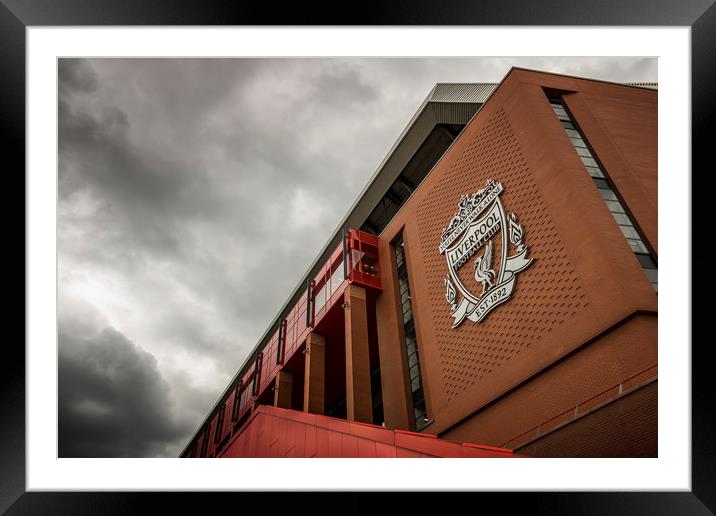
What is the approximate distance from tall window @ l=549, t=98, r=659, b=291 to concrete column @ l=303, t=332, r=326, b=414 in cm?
1584

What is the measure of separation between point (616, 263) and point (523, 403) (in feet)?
15.9

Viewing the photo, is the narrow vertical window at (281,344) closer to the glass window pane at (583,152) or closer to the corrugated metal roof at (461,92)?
the corrugated metal roof at (461,92)

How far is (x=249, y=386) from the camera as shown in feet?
129

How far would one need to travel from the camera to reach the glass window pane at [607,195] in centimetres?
1499

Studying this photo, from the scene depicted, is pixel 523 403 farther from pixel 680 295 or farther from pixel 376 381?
pixel 376 381

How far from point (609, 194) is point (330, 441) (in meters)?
11.2

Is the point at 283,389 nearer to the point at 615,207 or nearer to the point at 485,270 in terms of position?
the point at 485,270

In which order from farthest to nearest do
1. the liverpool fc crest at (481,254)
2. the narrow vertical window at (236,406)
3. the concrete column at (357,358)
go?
1. the narrow vertical window at (236,406)
2. the concrete column at (357,358)
3. the liverpool fc crest at (481,254)

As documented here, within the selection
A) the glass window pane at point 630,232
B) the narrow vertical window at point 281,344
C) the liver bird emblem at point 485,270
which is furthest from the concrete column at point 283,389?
the glass window pane at point 630,232
